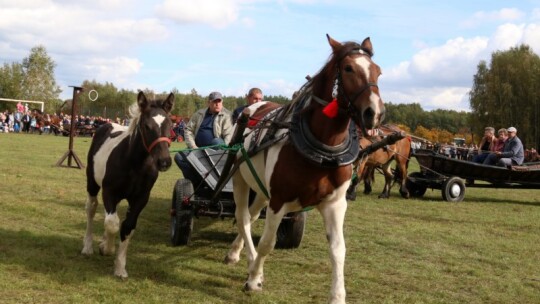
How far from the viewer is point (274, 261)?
20.4ft

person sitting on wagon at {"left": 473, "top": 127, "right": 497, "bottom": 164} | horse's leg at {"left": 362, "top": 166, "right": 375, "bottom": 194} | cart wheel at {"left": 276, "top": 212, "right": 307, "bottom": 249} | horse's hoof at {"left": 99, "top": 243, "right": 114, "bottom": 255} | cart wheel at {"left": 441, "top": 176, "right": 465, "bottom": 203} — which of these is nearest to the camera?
horse's hoof at {"left": 99, "top": 243, "right": 114, "bottom": 255}

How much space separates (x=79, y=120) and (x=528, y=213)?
36.8 metres

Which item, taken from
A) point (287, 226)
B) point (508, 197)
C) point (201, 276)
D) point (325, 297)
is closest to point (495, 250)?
point (287, 226)

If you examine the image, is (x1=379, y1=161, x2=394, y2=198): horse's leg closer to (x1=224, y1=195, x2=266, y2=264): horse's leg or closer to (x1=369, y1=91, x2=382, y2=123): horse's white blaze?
(x1=224, y1=195, x2=266, y2=264): horse's leg

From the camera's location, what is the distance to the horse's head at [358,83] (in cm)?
378

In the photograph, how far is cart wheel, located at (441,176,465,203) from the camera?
13148mm

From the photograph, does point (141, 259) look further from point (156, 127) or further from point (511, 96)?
point (511, 96)

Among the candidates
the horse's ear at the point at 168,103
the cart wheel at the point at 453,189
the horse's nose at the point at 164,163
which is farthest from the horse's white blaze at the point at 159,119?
the cart wheel at the point at 453,189

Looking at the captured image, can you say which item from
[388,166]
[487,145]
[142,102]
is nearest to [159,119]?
[142,102]

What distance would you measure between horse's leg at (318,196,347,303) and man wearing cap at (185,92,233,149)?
3.30m

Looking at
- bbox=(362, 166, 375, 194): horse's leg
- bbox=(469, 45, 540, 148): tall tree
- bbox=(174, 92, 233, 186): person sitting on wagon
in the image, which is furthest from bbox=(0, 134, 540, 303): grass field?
bbox=(469, 45, 540, 148): tall tree

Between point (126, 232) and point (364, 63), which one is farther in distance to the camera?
point (126, 232)

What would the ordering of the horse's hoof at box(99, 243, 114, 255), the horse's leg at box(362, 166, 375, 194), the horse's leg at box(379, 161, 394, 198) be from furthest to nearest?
the horse's leg at box(362, 166, 375, 194), the horse's leg at box(379, 161, 394, 198), the horse's hoof at box(99, 243, 114, 255)

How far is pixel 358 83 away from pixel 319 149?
0.61m
